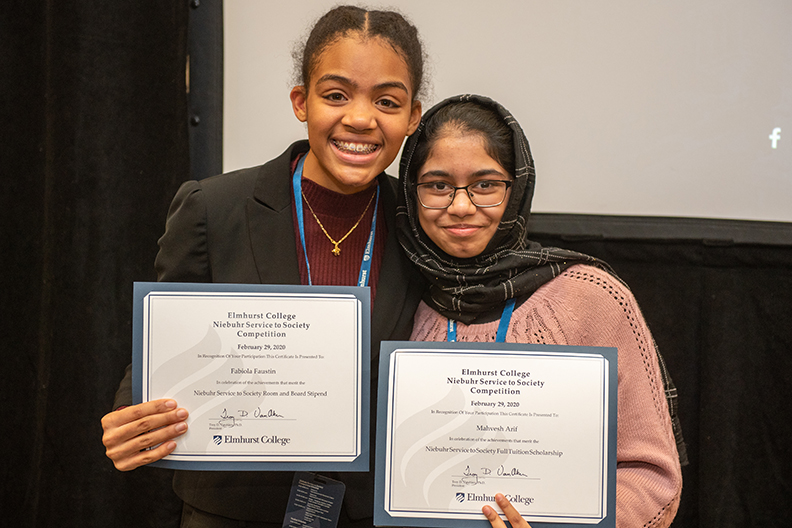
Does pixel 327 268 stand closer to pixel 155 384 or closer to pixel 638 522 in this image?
pixel 155 384

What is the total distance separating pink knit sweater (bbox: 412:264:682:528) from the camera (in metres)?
1.21

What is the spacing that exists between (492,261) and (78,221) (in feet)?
5.50

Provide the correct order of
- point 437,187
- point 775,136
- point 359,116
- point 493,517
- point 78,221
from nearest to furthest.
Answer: point 493,517 < point 359,116 < point 437,187 < point 775,136 < point 78,221

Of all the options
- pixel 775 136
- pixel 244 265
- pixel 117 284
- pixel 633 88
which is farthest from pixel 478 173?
pixel 117 284

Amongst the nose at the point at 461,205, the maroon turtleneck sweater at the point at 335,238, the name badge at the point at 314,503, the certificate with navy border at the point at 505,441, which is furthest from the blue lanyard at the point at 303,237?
the name badge at the point at 314,503

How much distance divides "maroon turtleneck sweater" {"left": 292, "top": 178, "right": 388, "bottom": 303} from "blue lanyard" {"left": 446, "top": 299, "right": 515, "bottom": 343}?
0.66 feet

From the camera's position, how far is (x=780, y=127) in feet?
6.72

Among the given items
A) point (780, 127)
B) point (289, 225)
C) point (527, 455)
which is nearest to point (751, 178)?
point (780, 127)

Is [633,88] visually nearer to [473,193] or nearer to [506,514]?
[473,193]

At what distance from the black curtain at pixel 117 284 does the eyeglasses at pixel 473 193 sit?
884 mm

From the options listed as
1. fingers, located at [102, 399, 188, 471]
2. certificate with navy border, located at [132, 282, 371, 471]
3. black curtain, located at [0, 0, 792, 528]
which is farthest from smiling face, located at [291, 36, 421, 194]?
black curtain, located at [0, 0, 792, 528]

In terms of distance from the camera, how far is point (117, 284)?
7.18ft

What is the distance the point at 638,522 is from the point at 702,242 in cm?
123
